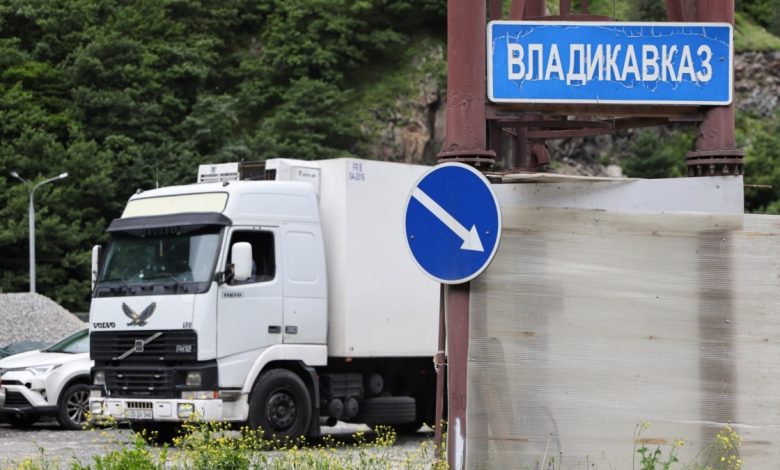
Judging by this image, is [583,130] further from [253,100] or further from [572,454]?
[253,100]

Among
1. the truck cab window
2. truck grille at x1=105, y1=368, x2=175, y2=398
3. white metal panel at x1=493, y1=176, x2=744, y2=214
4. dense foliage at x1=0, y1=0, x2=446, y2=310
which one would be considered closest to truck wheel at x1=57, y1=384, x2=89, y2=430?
truck grille at x1=105, y1=368, x2=175, y2=398

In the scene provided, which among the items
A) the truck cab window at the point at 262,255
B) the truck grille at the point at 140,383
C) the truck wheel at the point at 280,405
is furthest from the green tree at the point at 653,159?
the truck grille at the point at 140,383

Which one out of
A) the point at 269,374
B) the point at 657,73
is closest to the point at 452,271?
the point at 657,73

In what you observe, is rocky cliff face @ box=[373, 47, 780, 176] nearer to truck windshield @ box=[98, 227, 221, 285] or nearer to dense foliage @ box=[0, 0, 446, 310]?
dense foliage @ box=[0, 0, 446, 310]

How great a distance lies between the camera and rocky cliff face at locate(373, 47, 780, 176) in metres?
60.8

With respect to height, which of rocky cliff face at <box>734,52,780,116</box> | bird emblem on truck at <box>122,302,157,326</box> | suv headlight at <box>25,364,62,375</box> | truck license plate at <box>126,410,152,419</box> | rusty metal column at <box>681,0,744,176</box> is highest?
rocky cliff face at <box>734,52,780,116</box>

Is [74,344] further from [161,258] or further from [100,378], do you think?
[161,258]

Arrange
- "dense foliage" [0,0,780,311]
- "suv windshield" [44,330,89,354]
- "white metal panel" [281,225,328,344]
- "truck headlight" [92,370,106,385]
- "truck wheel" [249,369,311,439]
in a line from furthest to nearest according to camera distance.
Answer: "dense foliage" [0,0,780,311] → "suv windshield" [44,330,89,354] → "truck headlight" [92,370,106,385] → "white metal panel" [281,225,328,344] → "truck wheel" [249,369,311,439]

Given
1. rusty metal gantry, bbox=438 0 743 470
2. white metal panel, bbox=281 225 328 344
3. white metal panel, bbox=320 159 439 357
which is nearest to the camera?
rusty metal gantry, bbox=438 0 743 470

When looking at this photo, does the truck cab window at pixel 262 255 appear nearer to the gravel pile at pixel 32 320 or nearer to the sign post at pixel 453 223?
the sign post at pixel 453 223

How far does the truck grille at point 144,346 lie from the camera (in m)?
14.8

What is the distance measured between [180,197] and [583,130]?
6528 mm

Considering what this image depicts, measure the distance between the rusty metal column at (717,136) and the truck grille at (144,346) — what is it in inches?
315

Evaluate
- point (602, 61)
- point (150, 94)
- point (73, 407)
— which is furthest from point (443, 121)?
point (602, 61)
